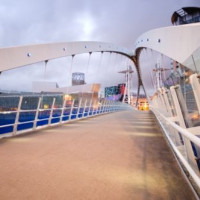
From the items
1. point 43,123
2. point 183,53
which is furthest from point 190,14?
point 43,123

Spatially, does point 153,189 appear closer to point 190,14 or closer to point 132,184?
point 132,184

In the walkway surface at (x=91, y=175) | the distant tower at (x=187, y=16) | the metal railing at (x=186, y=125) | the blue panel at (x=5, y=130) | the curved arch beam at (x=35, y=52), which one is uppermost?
the distant tower at (x=187, y=16)

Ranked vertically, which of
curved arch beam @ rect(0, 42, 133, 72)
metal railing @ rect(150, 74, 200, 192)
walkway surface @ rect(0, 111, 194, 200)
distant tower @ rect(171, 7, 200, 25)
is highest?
distant tower @ rect(171, 7, 200, 25)

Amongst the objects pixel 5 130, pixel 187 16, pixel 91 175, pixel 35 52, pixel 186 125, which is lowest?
pixel 5 130

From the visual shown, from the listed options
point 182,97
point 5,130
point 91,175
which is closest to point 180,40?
point 182,97

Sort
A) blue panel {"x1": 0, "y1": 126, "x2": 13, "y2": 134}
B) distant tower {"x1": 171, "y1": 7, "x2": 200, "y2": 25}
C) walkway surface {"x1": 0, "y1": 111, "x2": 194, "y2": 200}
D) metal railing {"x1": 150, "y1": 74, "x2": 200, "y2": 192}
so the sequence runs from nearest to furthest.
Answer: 1. walkway surface {"x1": 0, "y1": 111, "x2": 194, "y2": 200}
2. metal railing {"x1": 150, "y1": 74, "x2": 200, "y2": 192}
3. blue panel {"x1": 0, "y1": 126, "x2": 13, "y2": 134}
4. distant tower {"x1": 171, "y1": 7, "x2": 200, "y2": 25}

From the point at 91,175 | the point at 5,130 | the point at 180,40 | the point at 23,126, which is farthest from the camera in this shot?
the point at 180,40

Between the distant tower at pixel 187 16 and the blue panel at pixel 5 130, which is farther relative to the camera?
the distant tower at pixel 187 16

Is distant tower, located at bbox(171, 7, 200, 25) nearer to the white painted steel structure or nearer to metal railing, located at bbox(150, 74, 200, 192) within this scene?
the white painted steel structure

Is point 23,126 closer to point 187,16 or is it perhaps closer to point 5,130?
point 5,130

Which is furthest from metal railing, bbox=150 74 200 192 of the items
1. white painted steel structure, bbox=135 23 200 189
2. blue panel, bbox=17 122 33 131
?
blue panel, bbox=17 122 33 131

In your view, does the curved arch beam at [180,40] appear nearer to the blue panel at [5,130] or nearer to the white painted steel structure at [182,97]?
the white painted steel structure at [182,97]

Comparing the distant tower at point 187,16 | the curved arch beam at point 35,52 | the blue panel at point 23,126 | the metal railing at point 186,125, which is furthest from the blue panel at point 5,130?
the distant tower at point 187,16

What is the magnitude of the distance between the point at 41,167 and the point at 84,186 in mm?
985
